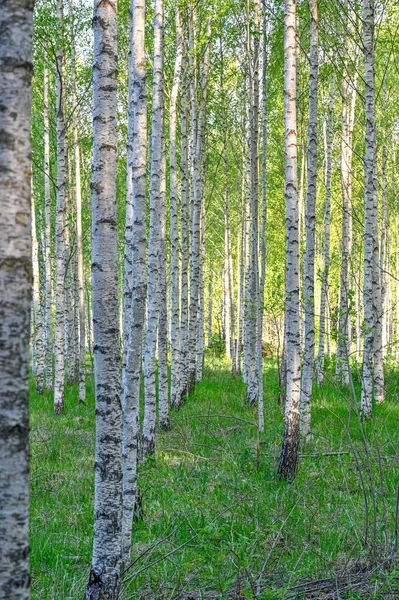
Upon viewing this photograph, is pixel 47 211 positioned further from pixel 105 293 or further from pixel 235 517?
pixel 105 293

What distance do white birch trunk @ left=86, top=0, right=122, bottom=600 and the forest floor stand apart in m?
0.82

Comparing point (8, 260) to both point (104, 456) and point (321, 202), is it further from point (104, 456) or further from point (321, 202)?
point (321, 202)

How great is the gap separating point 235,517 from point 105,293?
3246mm

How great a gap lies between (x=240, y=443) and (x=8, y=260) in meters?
7.59

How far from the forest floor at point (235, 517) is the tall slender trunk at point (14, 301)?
2355mm

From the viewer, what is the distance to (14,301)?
1.79 metres

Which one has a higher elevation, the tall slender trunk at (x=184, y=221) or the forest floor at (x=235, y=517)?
the tall slender trunk at (x=184, y=221)

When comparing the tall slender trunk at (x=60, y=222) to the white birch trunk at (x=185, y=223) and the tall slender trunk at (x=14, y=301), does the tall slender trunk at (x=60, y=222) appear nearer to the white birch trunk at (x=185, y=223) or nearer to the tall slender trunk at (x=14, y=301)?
the white birch trunk at (x=185, y=223)

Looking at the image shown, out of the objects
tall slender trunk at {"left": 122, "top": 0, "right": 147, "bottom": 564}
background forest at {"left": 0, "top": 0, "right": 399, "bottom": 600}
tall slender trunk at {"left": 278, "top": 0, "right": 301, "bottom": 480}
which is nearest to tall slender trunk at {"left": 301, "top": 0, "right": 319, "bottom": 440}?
background forest at {"left": 0, "top": 0, "right": 399, "bottom": 600}

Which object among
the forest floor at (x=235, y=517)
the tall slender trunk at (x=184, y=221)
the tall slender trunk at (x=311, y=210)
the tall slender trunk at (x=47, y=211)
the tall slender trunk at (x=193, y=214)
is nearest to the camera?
the forest floor at (x=235, y=517)

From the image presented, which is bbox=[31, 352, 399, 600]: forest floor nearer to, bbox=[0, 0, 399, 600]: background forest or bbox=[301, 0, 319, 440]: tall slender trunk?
bbox=[0, 0, 399, 600]: background forest

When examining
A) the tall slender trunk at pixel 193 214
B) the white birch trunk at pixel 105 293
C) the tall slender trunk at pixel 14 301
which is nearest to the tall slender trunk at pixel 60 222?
the tall slender trunk at pixel 193 214

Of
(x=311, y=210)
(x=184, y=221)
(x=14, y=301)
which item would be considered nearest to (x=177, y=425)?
(x=311, y=210)

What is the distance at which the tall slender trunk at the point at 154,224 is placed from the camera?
7.76 m
